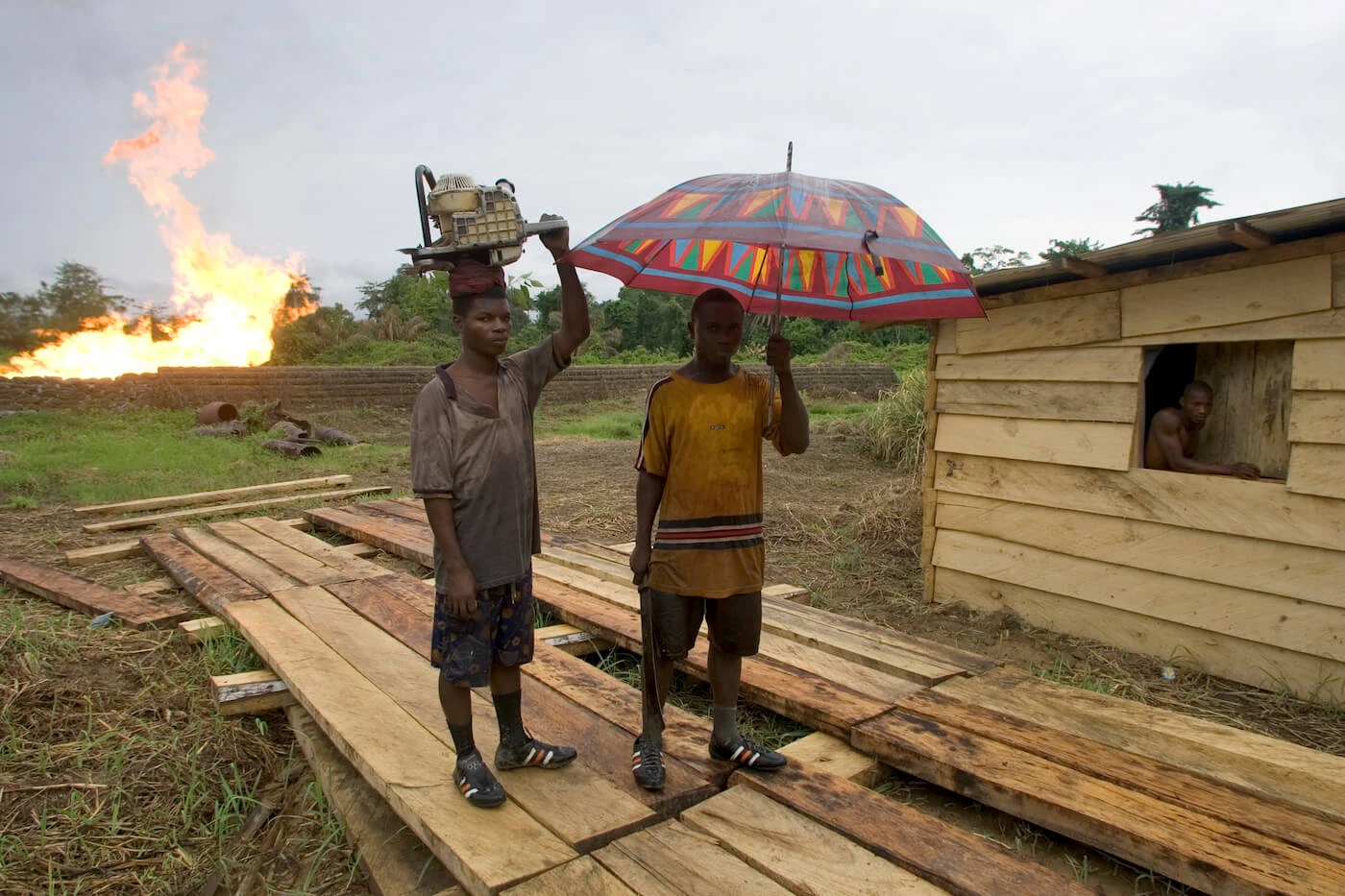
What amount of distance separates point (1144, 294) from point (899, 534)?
331 centimetres

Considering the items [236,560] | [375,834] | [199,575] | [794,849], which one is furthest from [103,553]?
[794,849]

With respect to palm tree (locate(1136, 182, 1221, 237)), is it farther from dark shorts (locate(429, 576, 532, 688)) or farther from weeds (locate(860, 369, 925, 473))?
dark shorts (locate(429, 576, 532, 688))

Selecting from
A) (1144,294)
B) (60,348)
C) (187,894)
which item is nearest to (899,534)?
(1144,294)

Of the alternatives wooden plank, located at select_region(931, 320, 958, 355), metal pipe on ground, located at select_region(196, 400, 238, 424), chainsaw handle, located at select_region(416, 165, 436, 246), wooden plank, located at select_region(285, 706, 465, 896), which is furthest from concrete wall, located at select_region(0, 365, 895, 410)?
chainsaw handle, located at select_region(416, 165, 436, 246)

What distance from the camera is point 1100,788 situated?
96.5 inches

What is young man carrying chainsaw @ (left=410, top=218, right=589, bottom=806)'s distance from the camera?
2355mm

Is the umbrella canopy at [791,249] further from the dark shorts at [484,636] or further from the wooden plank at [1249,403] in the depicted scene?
the wooden plank at [1249,403]

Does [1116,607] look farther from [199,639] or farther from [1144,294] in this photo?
[199,639]

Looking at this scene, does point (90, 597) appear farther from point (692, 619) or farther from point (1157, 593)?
point (1157, 593)

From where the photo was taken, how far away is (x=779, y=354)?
2.42 meters

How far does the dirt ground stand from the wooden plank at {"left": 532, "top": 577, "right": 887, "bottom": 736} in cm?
28

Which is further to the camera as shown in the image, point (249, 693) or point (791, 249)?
point (249, 693)

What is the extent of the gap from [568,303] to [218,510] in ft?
20.3

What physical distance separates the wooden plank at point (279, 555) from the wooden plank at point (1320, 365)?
5128 mm
